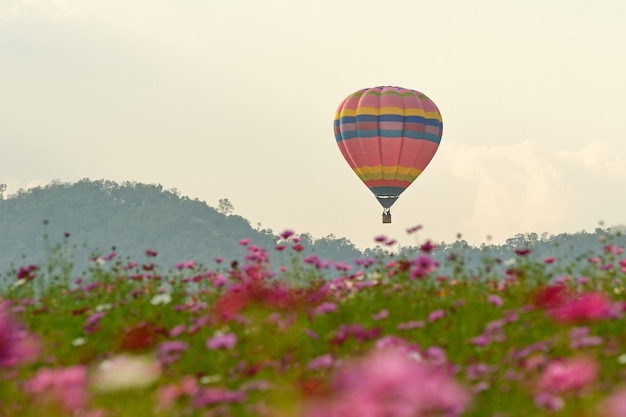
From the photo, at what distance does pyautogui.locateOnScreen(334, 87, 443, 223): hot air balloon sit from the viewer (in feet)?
154

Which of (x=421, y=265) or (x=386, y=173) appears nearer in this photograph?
(x=421, y=265)

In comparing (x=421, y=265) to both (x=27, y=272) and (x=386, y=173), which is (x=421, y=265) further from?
(x=386, y=173)

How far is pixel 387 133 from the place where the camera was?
155 ft

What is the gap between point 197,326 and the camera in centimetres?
976

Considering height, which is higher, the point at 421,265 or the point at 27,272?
the point at 27,272

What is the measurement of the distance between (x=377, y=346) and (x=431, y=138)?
41585mm

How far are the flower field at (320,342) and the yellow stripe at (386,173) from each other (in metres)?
35.2

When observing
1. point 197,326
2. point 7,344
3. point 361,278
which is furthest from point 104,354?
point 7,344

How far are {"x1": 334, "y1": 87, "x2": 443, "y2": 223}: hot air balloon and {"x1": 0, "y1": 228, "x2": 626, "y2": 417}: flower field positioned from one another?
33.2m

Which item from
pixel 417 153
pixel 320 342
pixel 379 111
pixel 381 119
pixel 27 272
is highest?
pixel 379 111

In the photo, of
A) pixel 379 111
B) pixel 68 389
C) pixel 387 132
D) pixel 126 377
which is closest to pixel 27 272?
pixel 126 377

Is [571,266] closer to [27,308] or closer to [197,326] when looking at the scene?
[197,326]

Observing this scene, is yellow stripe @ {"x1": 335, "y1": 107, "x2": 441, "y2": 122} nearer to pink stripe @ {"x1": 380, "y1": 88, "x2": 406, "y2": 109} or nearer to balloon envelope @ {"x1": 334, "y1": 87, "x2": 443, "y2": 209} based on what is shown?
balloon envelope @ {"x1": 334, "y1": 87, "x2": 443, "y2": 209}

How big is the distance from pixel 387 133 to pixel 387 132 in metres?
0.06
